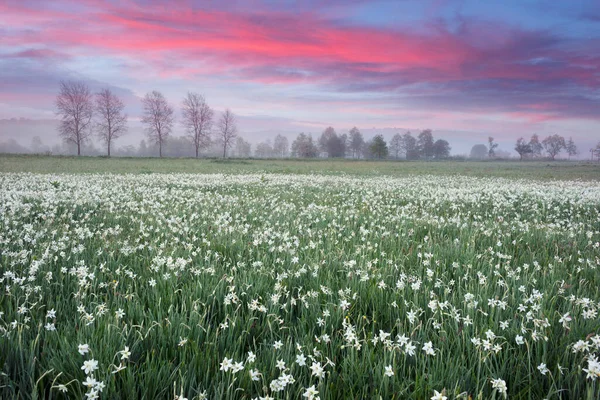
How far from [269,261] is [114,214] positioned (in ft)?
17.2

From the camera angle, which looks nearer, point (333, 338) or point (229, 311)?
point (333, 338)

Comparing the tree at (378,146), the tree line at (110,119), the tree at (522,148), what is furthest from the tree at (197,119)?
the tree at (522,148)

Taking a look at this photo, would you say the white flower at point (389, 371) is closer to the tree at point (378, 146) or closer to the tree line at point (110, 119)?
the tree line at point (110, 119)

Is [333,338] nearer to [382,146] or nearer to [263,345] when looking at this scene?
[263,345]

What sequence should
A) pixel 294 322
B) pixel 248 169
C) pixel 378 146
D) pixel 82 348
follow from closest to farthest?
pixel 82 348
pixel 294 322
pixel 248 169
pixel 378 146

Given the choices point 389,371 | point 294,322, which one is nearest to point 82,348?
point 294,322

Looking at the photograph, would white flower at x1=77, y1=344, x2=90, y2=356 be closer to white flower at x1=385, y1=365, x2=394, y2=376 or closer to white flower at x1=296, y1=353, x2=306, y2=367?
white flower at x1=296, y1=353, x2=306, y2=367

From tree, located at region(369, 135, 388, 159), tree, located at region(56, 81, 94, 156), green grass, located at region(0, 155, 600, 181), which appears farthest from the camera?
tree, located at region(369, 135, 388, 159)

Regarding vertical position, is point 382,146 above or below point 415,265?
above

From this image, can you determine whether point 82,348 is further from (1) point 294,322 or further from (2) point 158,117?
(2) point 158,117

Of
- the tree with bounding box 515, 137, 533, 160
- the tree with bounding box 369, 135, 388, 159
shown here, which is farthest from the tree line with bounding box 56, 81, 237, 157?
the tree with bounding box 515, 137, 533, 160

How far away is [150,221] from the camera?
707 cm

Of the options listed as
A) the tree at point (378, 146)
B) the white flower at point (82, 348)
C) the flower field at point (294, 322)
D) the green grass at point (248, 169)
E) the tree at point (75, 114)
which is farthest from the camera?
the tree at point (378, 146)

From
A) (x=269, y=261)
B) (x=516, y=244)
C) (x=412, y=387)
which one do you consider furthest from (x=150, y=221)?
(x=516, y=244)
